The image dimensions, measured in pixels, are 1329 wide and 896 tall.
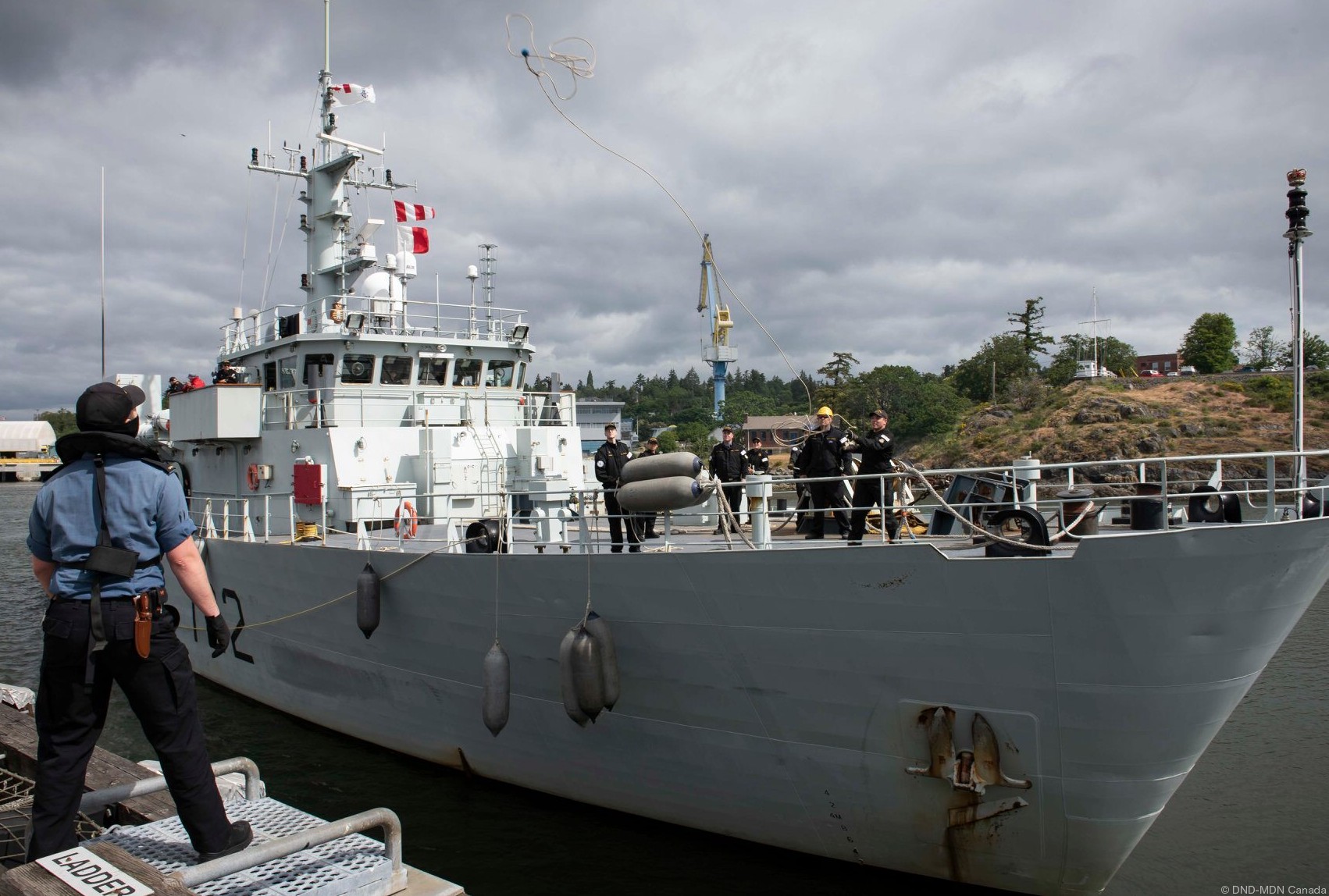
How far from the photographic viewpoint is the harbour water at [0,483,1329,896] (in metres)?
7.03

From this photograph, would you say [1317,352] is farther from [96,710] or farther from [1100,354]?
[96,710]

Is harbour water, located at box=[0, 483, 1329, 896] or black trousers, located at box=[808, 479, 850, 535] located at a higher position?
black trousers, located at box=[808, 479, 850, 535]

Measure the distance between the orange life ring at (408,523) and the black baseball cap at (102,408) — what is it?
5938 millimetres

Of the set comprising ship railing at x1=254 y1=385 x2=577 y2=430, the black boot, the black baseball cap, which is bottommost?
the black boot

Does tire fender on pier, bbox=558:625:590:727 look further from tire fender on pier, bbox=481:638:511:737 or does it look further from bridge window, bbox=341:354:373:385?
bridge window, bbox=341:354:373:385

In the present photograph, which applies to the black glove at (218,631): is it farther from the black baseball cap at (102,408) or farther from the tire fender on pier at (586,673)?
the tire fender on pier at (586,673)

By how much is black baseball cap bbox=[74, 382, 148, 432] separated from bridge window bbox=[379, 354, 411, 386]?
381 inches

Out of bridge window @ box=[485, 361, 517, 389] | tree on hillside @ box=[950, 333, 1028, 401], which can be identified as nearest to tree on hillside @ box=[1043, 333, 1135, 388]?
tree on hillside @ box=[950, 333, 1028, 401]

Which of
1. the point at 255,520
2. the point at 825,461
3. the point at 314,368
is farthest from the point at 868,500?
the point at 255,520

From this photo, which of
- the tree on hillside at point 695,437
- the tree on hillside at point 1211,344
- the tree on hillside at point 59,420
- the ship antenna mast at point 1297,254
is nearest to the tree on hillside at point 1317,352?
the tree on hillside at point 1211,344

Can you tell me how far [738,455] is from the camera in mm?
8977

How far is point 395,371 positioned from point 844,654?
353 inches

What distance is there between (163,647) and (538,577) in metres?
4.45

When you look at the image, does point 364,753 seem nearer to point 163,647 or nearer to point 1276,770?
point 163,647
